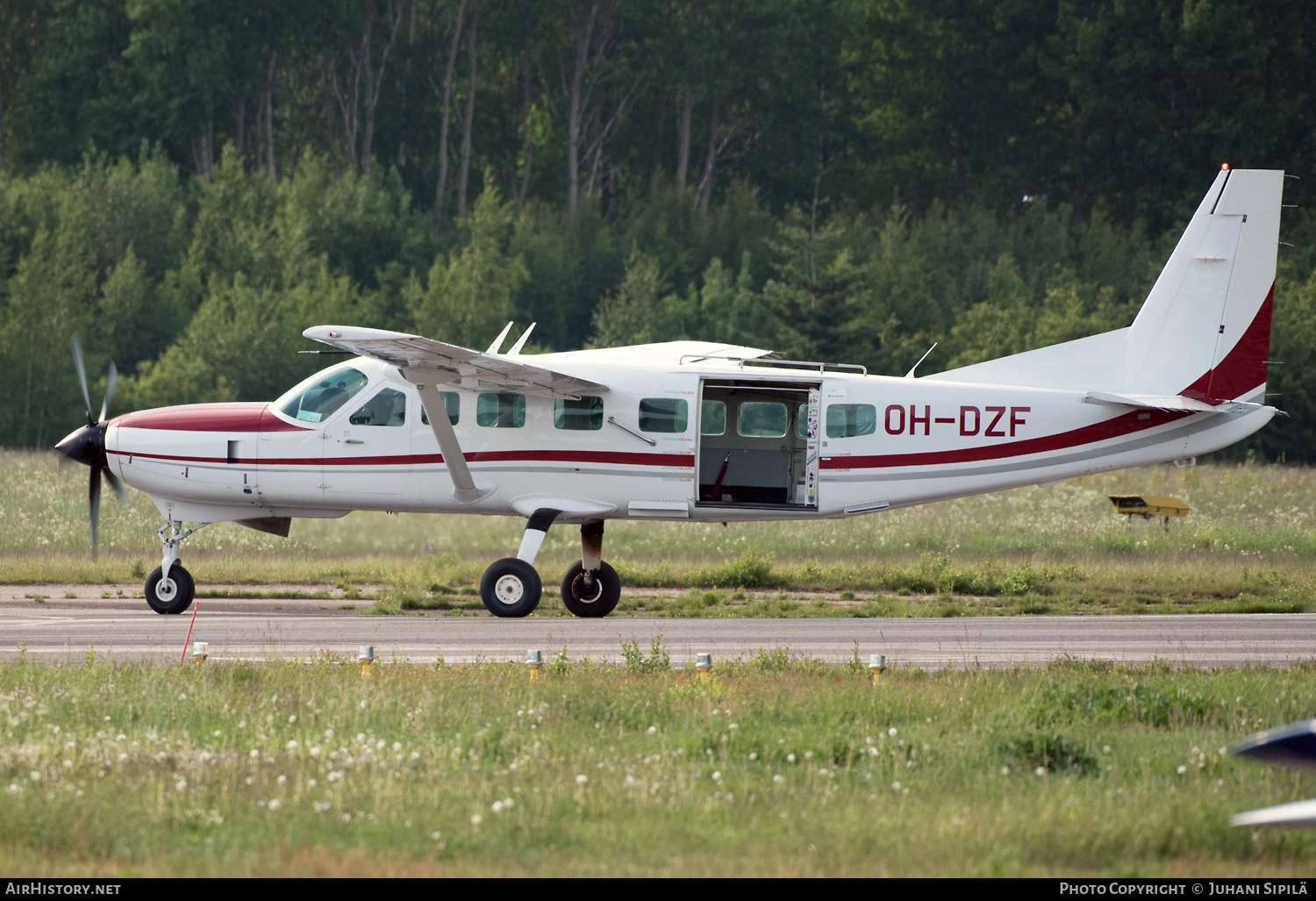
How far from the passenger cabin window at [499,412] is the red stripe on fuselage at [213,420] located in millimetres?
2219

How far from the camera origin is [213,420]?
1834cm

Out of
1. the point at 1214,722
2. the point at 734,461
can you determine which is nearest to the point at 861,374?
the point at 734,461

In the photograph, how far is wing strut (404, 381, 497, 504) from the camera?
1722 centimetres

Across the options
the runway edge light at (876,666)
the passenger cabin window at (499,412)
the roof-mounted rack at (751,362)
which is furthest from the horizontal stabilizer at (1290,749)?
the passenger cabin window at (499,412)

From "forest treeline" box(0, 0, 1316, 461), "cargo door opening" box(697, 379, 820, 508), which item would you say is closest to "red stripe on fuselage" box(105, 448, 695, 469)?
"cargo door opening" box(697, 379, 820, 508)

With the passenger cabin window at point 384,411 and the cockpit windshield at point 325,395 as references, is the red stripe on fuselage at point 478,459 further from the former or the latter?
the cockpit windshield at point 325,395

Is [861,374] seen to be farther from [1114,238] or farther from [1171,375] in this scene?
[1114,238]

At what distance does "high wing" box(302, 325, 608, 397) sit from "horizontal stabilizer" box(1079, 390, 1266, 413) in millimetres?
6184

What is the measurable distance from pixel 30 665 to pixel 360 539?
13.3m

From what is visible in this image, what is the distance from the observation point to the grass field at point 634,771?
284 inches

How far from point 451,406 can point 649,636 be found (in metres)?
4.33

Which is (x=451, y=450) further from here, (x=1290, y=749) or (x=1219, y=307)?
(x=1290, y=749)

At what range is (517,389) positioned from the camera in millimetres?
17938

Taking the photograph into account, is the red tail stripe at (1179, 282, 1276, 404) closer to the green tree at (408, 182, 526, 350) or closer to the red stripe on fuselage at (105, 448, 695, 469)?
the red stripe on fuselage at (105, 448, 695, 469)
